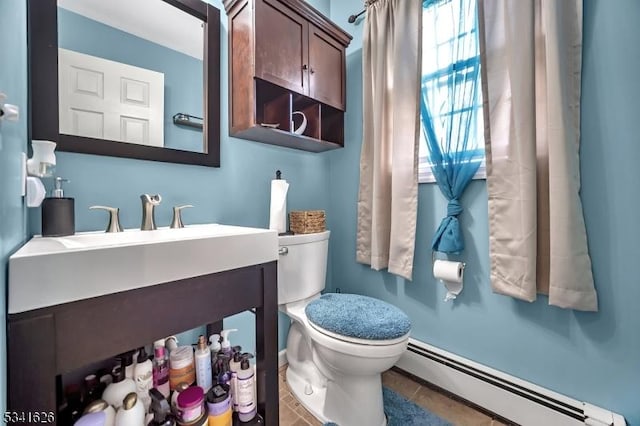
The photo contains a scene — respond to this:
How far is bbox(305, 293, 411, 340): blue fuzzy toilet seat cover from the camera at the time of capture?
3.14 feet

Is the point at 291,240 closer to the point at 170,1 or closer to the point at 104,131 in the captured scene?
the point at 104,131

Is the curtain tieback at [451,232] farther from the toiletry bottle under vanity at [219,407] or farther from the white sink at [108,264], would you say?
the toiletry bottle under vanity at [219,407]

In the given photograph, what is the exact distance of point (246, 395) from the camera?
888mm

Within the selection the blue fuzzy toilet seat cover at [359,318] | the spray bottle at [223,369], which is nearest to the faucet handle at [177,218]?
the spray bottle at [223,369]

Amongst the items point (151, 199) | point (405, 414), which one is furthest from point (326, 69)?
point (405, 414)

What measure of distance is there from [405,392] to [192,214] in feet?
4.37

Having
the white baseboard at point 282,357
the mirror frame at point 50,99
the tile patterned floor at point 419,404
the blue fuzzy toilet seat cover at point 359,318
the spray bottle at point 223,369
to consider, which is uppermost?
the mirror frame at point 50,99

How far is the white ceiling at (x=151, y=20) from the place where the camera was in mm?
945

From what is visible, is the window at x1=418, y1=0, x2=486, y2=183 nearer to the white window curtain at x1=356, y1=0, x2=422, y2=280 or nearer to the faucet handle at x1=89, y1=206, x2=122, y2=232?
the white window curtain at x1=356, y1=0, x2=422, y2=280

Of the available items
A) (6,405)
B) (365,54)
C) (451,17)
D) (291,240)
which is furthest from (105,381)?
(451,17)

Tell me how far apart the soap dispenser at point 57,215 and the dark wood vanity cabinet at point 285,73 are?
686mm

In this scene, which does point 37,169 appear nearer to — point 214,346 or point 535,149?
point 214,346

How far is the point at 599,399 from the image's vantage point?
95cm

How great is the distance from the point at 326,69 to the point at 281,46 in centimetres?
32
